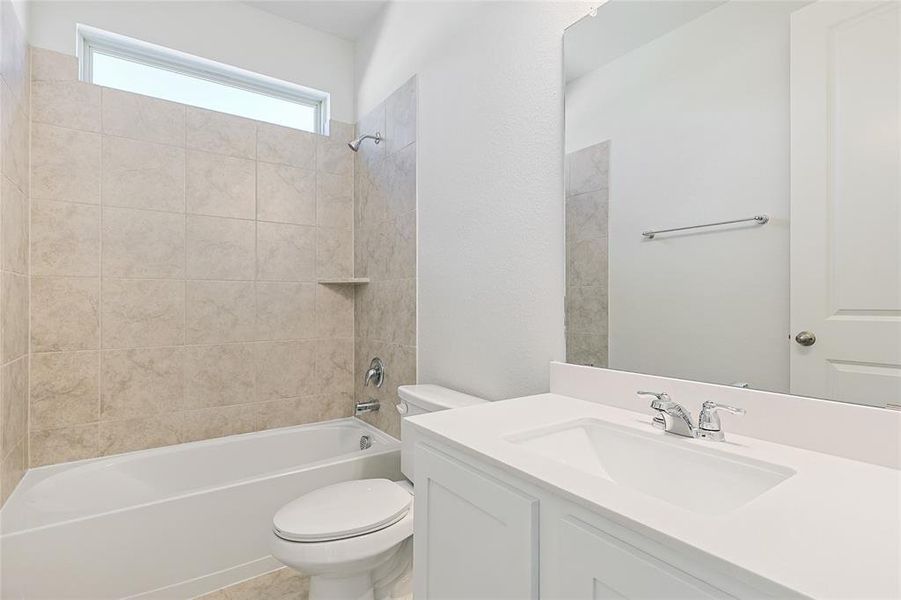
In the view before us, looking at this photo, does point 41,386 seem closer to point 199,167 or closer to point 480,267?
point 199,167

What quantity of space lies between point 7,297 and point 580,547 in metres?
2.01

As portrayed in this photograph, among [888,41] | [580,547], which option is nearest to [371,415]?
[580,547]

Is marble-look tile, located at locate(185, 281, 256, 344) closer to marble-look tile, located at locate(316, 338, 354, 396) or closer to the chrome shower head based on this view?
marble-look tile, located at locate(316, 338, 354, 396)

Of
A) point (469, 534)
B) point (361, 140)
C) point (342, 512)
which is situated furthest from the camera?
point (361, 140)

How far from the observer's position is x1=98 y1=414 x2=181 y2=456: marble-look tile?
6.66 ft

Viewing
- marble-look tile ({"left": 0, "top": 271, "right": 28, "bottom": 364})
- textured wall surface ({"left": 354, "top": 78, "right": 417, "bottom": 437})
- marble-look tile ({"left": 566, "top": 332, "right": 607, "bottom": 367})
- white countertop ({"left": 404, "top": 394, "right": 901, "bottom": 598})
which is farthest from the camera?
textured wall surface ({"left": 354, "top": 78, "right": 417, "bottom": 437})

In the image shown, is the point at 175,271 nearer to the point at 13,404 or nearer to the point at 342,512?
the point at 13,404

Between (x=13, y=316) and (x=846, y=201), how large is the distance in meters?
2.50

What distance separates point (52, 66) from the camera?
1.90 metres

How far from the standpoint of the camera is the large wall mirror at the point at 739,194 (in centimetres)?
80

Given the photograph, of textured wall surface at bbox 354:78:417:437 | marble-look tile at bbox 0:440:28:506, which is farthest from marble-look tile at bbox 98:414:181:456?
textured wall surface at bbox 354:78:417:437

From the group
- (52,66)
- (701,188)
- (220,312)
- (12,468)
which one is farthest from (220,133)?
(701,188)

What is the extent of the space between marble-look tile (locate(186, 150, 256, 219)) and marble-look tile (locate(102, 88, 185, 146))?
131 millimetres

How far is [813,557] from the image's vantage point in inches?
18.9
